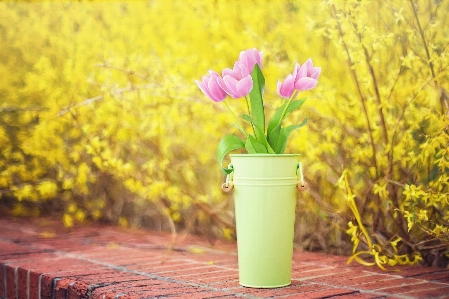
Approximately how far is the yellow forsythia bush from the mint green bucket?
0.35 metres

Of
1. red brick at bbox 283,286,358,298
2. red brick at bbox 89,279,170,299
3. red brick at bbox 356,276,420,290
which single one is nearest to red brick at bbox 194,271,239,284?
red brick at bbox 89,279,170,299

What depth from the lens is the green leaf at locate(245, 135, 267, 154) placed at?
2012mm

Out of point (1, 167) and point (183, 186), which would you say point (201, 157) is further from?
point (1, 167)

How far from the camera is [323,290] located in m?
1.91

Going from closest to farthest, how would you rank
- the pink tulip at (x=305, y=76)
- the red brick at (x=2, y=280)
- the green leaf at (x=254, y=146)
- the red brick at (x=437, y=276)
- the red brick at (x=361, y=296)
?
the red brick at (x=361, y=296)
the pink tulip at (x=305, y=76)
the green leaf at (x=254, y=146)
the red brick at (x=437, y=276)
the red brick at (x=2, y=280)

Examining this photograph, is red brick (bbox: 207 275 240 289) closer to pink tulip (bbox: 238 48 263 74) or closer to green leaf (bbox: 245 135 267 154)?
green leaf (bbox: 245 135 267 154)

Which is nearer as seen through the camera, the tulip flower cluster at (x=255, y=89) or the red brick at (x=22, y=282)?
the tulip flower cluster at (x=255, y=89)

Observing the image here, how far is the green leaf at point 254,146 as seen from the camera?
79.2 inches

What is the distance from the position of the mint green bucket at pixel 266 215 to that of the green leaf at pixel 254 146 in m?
0.06

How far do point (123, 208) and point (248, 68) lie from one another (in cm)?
212

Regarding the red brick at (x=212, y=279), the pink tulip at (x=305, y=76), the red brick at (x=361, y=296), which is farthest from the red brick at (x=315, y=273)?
the pink tulip at (x=305, y=76)

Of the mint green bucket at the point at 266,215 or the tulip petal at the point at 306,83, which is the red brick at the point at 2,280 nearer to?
the mint green bucket at the point at 266,215

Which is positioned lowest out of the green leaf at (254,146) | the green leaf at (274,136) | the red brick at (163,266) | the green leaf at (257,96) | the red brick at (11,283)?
the red brick at (11,283)

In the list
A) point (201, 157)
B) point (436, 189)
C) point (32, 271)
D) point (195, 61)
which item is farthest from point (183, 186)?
point (436, 189)
